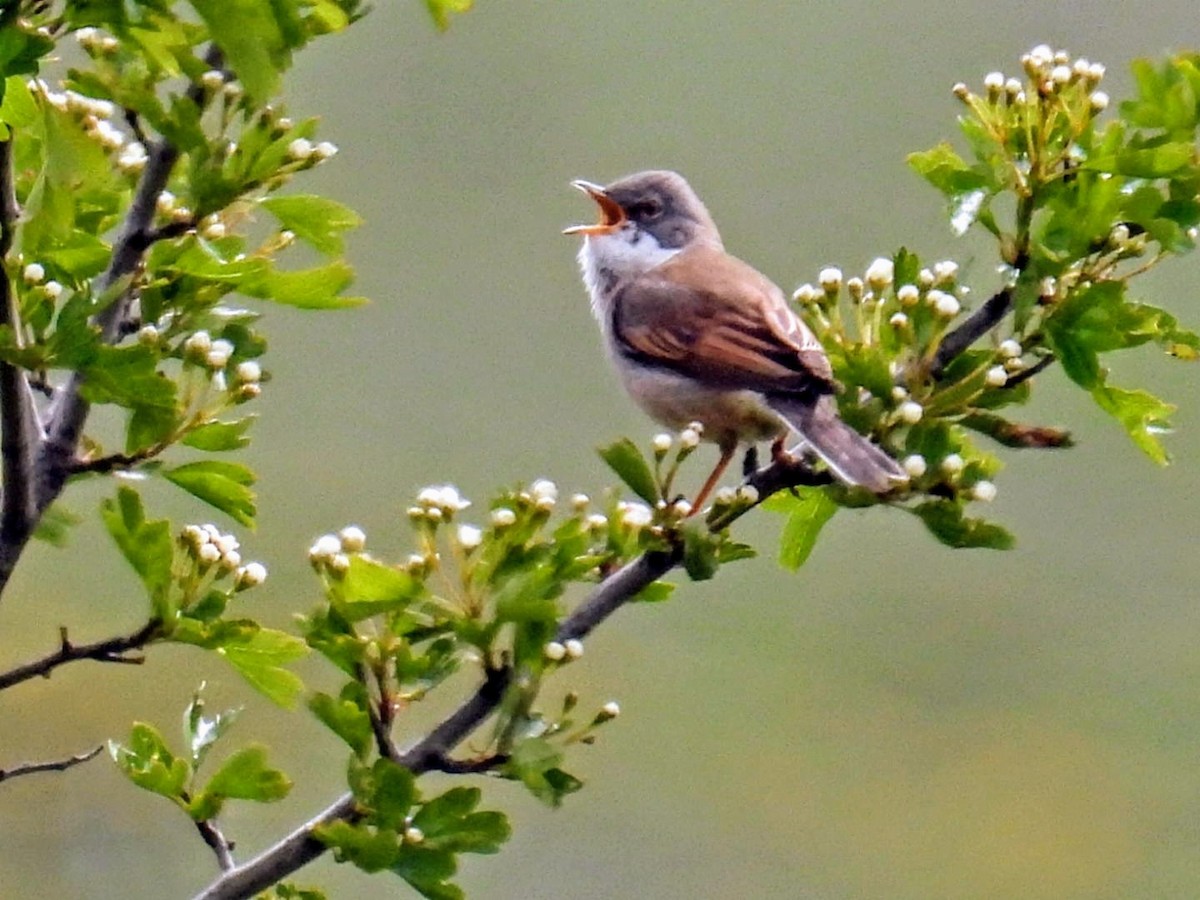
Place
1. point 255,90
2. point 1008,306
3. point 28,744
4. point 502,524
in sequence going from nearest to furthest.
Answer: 1. point 255,90
2. point 502,524
3. point 1008,306
4. point 28,744

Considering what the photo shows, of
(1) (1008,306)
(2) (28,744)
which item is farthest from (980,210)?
(2) (28,744)

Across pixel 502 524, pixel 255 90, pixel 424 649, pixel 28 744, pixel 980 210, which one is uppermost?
pixel 255 90

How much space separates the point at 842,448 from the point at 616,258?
7.77ft

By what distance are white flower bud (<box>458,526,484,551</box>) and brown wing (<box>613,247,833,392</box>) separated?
1.46 meters

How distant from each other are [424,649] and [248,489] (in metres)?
0.45

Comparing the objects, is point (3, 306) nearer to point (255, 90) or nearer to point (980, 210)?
point (255, 90)

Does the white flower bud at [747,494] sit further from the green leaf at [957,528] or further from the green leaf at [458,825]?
the green leaf at [458,825]

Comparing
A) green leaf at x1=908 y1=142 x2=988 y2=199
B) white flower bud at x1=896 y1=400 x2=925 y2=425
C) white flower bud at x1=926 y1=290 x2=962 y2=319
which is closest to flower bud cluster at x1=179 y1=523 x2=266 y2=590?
white flower bud at x1=896 y1=400 x2=925 y2=425

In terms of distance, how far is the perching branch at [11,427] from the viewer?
228cm

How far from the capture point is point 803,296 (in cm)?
269

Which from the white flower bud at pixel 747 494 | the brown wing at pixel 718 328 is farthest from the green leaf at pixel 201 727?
the brown wing at pixel 718 328


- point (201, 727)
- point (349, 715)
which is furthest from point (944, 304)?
point (201, 727)

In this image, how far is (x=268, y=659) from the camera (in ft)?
8.44

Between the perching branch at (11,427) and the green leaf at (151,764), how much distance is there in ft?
1.02
